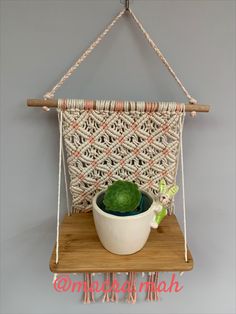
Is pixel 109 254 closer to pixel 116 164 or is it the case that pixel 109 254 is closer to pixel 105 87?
pixel 116 164

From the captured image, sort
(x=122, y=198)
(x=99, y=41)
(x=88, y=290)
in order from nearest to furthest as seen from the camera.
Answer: (x=122, y=198) < (x=99, y=41) < (x=88, y=290)

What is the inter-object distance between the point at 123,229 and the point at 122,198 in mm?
63

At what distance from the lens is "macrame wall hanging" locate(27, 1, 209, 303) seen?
501mm

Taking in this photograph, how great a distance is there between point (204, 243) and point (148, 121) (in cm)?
42

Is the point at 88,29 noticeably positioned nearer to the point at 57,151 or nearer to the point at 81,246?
the point at 57,151

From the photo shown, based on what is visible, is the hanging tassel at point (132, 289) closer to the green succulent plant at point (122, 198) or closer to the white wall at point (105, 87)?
the white wall at point (105, 87)

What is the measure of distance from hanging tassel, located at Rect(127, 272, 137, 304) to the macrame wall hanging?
0.24 metres

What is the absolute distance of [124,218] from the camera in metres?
0.47

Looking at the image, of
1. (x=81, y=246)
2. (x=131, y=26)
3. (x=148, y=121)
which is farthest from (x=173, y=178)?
(x=131, y=26)

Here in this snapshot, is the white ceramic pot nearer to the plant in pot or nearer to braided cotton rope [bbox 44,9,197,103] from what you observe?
the plant in pot

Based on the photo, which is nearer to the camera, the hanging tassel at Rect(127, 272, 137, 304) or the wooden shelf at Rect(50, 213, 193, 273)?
the wooden shelf at Rect(50, 213, 193, 273)

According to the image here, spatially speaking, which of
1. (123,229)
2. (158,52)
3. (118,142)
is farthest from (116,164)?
(158,52)

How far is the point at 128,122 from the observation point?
0.55 metres

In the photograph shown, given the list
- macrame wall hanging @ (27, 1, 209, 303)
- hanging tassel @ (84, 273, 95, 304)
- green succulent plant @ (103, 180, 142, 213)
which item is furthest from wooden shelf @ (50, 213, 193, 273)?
hanging tassel @ (84, 273, 95, 304)
